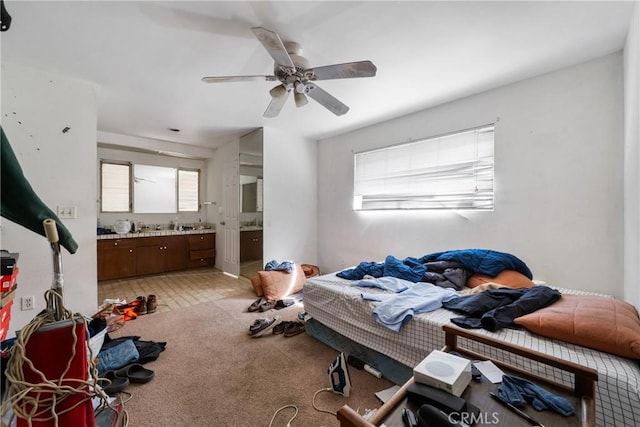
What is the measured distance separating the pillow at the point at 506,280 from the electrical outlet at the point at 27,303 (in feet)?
13.8

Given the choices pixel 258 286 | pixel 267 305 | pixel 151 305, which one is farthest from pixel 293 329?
pixel 151 305

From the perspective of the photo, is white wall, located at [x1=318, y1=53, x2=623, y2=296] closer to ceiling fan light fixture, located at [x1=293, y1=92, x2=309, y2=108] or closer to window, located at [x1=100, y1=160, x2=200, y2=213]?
ceiling fan light fixture, located at [x1=293, y1=92, x2=309, y2=108]

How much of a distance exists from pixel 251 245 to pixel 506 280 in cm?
366

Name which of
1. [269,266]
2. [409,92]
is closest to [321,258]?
[269,266]

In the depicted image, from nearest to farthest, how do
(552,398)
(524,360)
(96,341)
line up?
(552,398) → (524,360) → (96,341)

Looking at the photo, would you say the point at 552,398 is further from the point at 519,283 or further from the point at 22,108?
the point at 22,108

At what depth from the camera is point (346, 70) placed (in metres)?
2.00

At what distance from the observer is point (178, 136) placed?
189 inches

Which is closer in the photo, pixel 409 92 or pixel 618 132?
pixel 618 132

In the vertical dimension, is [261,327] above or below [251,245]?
below

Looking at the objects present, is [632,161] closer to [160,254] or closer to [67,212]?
[67,212]

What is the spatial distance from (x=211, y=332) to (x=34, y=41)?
116 inches

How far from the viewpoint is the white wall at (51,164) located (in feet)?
8.02

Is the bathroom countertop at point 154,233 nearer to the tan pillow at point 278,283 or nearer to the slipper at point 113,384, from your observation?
the tan pillow at point 278,283
